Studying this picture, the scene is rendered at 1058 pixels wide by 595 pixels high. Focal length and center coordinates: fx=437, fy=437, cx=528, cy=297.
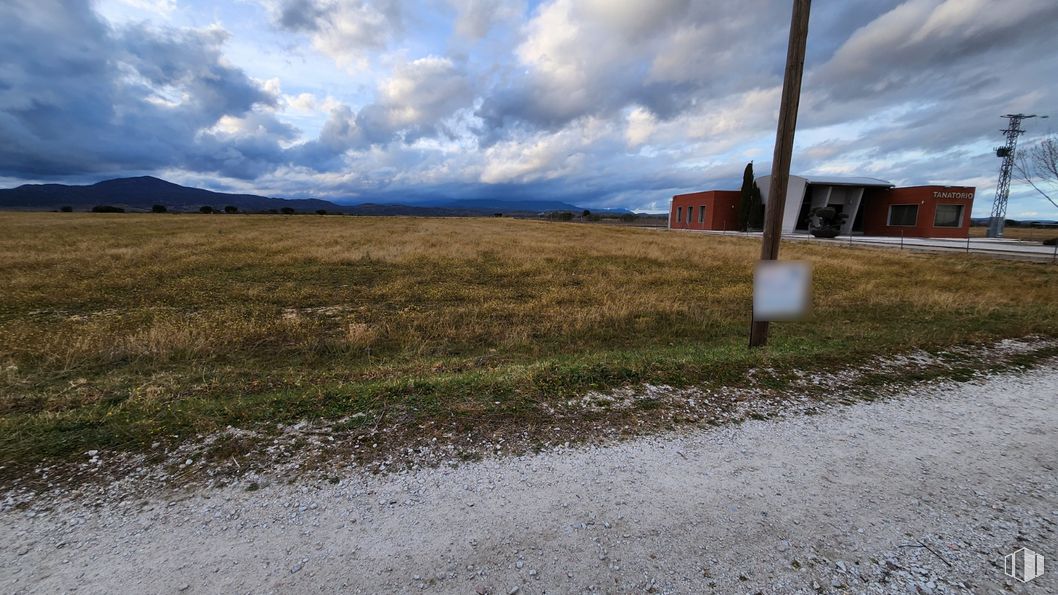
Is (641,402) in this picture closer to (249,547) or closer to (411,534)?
(411,534)

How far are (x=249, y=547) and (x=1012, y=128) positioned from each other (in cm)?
8247

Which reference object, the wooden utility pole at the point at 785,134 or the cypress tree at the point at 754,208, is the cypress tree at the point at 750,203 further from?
the wooden utility pole at the point at 785,134

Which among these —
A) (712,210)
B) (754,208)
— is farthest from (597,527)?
(712,210)

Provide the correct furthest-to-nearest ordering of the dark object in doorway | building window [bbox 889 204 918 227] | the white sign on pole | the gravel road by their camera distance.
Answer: building window [bbox 889 204 918 227]
the dark object in doorway
the white sign on pole
the gravel road

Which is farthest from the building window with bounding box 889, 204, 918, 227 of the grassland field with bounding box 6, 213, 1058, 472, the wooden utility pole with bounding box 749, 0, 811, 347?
the wooden utility pole with bounding box 749, 0, 811, 347

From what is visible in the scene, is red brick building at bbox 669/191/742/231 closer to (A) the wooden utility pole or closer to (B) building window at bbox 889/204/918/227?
(B) building window at bbox 889/204/918/227

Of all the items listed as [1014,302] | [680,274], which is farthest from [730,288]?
[1014,302]

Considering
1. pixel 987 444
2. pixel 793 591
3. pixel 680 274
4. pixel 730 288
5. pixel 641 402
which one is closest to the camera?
pixel 793 591

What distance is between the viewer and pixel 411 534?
2.86 m

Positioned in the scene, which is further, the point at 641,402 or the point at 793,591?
the point at 641,402

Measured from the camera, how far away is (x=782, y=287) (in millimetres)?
6691

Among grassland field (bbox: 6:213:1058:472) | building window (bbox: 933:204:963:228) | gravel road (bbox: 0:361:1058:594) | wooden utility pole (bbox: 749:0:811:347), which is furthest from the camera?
building window (bbox: 933:204:963:228)

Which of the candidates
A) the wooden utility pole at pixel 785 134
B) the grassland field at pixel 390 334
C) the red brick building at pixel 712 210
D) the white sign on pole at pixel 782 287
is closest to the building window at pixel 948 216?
the red brick building at pixel 712 210

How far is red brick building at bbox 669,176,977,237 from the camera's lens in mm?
45406
